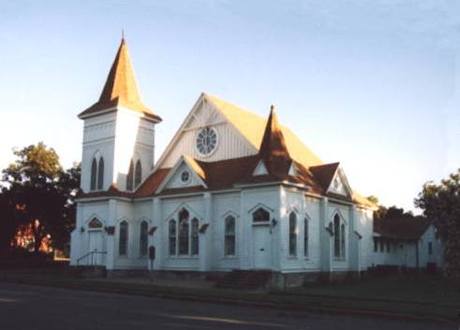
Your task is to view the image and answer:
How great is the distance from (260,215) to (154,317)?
1639 cm

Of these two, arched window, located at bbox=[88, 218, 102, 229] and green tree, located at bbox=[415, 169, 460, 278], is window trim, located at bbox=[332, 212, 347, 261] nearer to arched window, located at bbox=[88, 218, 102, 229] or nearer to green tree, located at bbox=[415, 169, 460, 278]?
green tree, located at bbox=[415, 169, 460, 278]

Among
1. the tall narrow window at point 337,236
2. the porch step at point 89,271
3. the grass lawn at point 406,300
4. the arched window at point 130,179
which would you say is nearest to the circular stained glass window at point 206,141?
the arched window at point 130,179

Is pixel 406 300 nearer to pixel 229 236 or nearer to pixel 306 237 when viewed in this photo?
pixel 306 237

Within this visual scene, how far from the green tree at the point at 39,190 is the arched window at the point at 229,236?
1035 inches

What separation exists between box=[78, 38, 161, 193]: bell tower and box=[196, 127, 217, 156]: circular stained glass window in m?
5.72

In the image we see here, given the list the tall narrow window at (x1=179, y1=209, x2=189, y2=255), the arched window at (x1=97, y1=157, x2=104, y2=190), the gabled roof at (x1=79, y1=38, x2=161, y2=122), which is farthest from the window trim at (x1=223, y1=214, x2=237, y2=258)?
the gabled roof at (x1=79, y1=38, x2=161, y2=122)

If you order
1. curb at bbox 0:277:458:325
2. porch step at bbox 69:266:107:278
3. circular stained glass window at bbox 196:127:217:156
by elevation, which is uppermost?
circular stained glass window at bbox 196:127:217:156

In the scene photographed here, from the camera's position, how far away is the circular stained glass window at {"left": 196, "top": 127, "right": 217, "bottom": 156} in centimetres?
3787

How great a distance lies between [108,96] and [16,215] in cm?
1878

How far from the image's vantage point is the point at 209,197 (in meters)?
34.6

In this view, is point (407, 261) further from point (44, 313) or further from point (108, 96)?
point (44, 313)

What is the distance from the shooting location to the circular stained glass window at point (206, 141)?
37869 mm

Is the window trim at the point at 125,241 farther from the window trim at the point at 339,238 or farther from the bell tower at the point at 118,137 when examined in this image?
the window trim at the point at 339,238

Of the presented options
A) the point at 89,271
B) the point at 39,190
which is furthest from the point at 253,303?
the point at 39,190
